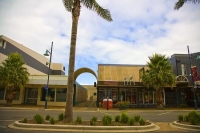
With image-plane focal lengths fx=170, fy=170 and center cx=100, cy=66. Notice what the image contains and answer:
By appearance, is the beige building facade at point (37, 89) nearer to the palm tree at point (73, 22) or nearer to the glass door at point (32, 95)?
the glass door at point (32, 95)

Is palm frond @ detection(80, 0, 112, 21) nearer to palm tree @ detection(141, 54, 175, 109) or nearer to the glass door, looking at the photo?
palm tree @ detection(141, 54, 175, 109)

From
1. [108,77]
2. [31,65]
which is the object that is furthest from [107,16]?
[31,65]

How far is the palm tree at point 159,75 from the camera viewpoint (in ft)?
82.1

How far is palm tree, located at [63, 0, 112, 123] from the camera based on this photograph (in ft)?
34.4

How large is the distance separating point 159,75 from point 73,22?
17268 mm

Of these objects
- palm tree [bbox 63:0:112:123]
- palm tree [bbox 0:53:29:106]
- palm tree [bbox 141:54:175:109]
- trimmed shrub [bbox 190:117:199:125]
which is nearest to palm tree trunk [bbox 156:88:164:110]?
palm tree [bbox 141:54:175:109]

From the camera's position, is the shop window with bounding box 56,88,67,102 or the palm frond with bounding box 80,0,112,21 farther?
the shop window with bounding box 56,88,67,102

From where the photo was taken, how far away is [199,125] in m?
10.1

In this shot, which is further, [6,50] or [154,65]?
[6,50]

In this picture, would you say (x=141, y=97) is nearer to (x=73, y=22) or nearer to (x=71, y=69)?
(x=71, y=69)

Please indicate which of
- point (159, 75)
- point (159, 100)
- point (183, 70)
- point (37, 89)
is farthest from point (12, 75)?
point (183, 70)

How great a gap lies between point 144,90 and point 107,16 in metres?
20.7

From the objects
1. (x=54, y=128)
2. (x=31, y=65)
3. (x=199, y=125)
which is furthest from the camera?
(x=31, y=65)

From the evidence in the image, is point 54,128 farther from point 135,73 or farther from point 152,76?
point 135,73
